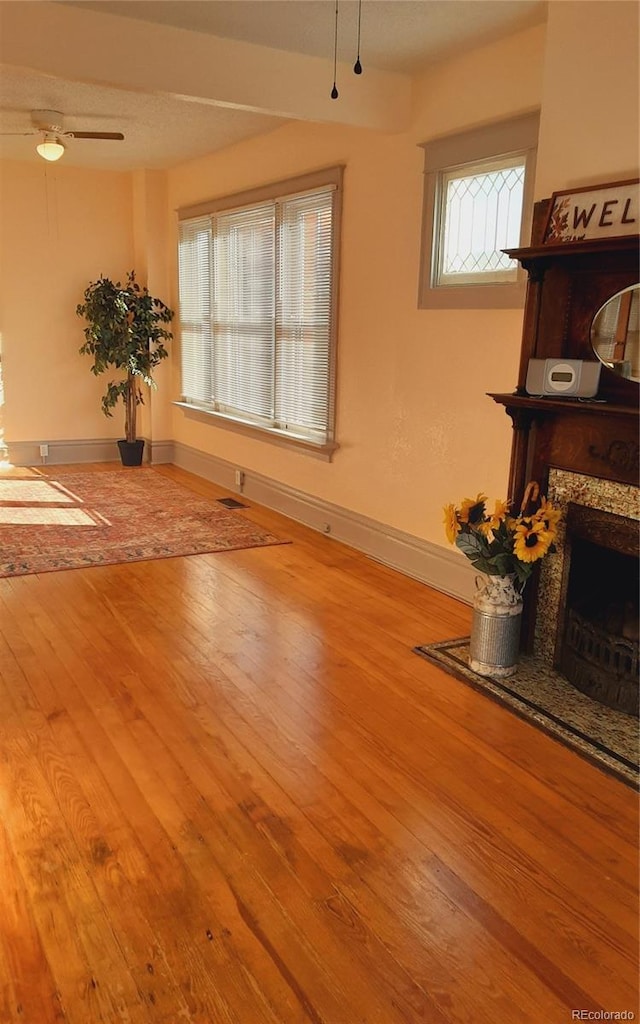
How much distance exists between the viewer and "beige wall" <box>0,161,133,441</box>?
712 cm

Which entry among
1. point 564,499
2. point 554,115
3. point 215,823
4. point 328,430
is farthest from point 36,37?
point 215,823

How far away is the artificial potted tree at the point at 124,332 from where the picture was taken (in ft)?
23.3

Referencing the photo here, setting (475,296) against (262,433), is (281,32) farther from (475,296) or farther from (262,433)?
(262,433)

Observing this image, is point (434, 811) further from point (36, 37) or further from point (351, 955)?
point (36, 37)

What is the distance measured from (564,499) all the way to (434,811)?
1396 millimetres

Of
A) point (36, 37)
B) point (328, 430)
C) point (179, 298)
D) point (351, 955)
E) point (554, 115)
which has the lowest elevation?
point (351, 955)

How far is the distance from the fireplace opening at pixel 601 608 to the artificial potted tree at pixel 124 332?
505 cm

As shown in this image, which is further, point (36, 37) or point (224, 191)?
point (224, 191)

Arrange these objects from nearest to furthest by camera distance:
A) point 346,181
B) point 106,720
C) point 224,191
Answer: point 106,720 < point 346,181 < point 224,191

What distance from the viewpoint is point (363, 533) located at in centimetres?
495

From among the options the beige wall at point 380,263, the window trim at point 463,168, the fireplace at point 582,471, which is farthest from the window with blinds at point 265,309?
the fireplace at point 582,471

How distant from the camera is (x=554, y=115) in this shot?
301 cm

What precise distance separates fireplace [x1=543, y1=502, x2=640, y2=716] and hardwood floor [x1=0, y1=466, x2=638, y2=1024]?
368mm

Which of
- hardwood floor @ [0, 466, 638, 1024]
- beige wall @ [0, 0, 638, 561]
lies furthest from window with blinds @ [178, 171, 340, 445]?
hardwood floor @ [0, 466, 638, 1024]
